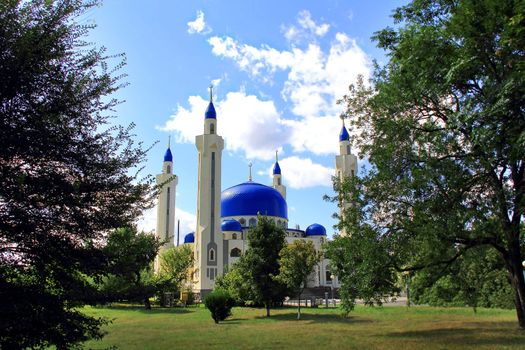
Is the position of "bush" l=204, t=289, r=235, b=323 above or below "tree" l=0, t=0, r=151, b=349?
below

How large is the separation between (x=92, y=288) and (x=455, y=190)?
10.5 meters

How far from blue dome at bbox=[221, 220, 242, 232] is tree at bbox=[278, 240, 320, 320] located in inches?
1456

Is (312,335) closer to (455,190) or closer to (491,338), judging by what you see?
(491,338)

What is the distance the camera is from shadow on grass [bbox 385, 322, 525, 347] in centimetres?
1310

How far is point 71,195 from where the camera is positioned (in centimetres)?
711

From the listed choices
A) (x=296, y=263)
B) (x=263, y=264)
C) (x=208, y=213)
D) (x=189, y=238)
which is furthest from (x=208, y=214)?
(x=296, y=263)

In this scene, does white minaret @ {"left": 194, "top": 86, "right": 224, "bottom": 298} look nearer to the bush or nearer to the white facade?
the white facade

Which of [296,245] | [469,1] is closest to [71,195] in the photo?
[469,1]

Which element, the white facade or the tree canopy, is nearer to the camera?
the tree canopy

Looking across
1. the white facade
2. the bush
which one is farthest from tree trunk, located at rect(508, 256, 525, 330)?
the white facade

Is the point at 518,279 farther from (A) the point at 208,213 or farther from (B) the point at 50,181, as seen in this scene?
(A) the point at 208,213

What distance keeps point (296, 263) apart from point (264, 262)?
7.69 feet

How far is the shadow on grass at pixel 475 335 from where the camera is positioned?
516 inches

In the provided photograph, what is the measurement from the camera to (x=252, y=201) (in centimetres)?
6662
